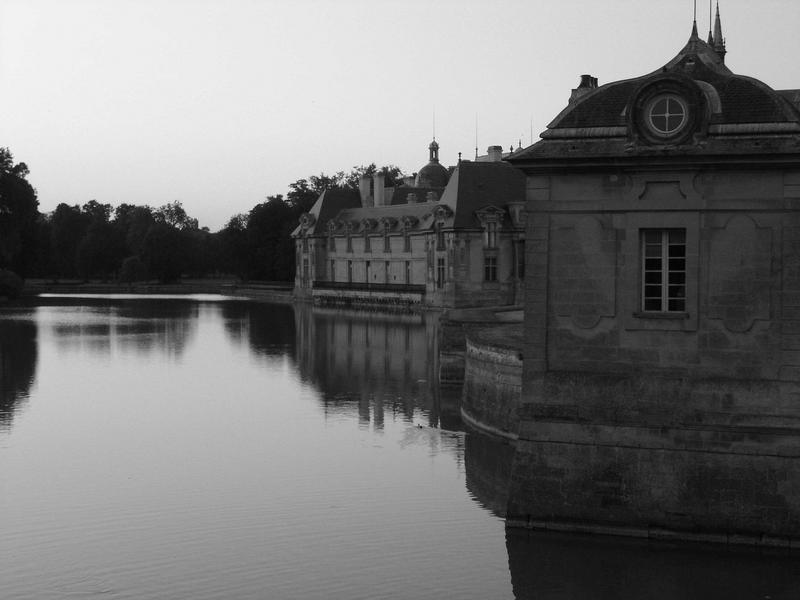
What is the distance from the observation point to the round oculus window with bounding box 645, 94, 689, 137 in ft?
37.0

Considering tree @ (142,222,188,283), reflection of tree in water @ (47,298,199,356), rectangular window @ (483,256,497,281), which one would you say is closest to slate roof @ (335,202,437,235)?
rectangular window @ (483,256,497,281)

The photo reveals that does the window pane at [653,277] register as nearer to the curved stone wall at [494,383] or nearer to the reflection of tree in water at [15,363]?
the curved stone wall at [494,383]

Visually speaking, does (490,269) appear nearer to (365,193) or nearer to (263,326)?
(263,326)

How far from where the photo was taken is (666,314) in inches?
446

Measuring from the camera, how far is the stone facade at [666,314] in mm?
10969

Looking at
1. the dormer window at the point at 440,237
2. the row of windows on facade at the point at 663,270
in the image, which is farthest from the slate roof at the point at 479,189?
the row of windows on facade at the point at 663,270

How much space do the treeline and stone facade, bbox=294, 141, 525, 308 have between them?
22.7 ft

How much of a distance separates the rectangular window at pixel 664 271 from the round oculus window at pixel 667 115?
1.05 metres

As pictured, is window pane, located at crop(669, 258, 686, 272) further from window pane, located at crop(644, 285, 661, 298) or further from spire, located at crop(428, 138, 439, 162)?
spire, located at crop(428, 138, 439, 162)

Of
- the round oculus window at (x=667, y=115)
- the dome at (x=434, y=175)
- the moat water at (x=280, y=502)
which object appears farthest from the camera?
the dome at (x=434, y=175)

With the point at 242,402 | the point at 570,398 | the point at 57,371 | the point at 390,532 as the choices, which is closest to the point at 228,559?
the point at 390,532

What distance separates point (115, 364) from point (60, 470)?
14.9 m

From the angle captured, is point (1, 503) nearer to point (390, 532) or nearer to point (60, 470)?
point (60, 470)

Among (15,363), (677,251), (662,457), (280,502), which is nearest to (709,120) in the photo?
(677,251)
